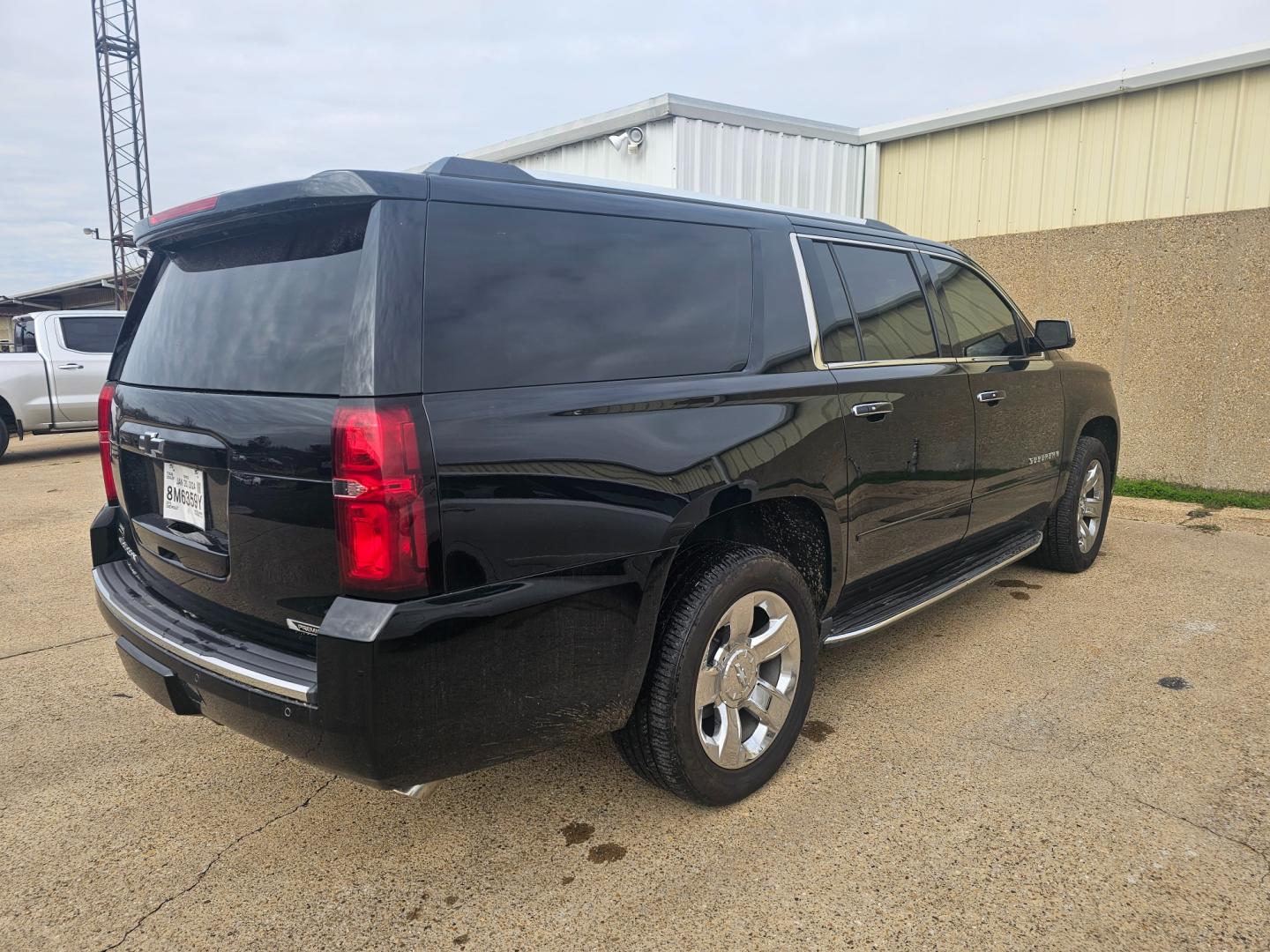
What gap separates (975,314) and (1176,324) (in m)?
4.07

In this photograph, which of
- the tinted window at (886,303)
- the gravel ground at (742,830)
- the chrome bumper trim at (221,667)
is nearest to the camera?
the chrome bumper trim at (221,667)

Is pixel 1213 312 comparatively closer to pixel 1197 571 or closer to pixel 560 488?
pixel 1197 571

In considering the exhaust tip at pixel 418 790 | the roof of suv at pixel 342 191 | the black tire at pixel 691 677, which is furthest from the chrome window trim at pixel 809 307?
the exhaust tip at pixel 418 790

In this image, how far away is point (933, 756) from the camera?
2.97 meters

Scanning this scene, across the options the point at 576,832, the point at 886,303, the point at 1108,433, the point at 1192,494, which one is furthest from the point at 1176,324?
the point at 576,832

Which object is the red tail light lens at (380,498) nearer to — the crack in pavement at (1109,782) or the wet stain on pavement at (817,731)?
the wet stain on pavement at (817,731)

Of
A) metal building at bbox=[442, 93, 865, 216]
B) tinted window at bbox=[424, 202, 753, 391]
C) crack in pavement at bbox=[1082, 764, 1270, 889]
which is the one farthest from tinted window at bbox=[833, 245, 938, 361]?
metal building at bbox=[442, 93, 865, 216]

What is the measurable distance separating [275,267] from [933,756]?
2555 millimetres

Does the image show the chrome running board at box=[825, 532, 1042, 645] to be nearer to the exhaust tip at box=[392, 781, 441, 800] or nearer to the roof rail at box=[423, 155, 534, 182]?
the exhaust tip at box=[392, 781, 441, 800]

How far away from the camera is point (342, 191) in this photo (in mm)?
2061

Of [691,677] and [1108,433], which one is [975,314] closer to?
[1108,433]

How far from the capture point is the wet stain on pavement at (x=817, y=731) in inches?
124

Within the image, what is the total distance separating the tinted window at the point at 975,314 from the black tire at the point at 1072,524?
0.97 m

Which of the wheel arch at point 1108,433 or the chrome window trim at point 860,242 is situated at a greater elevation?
the chrome window trim at point 860,242
